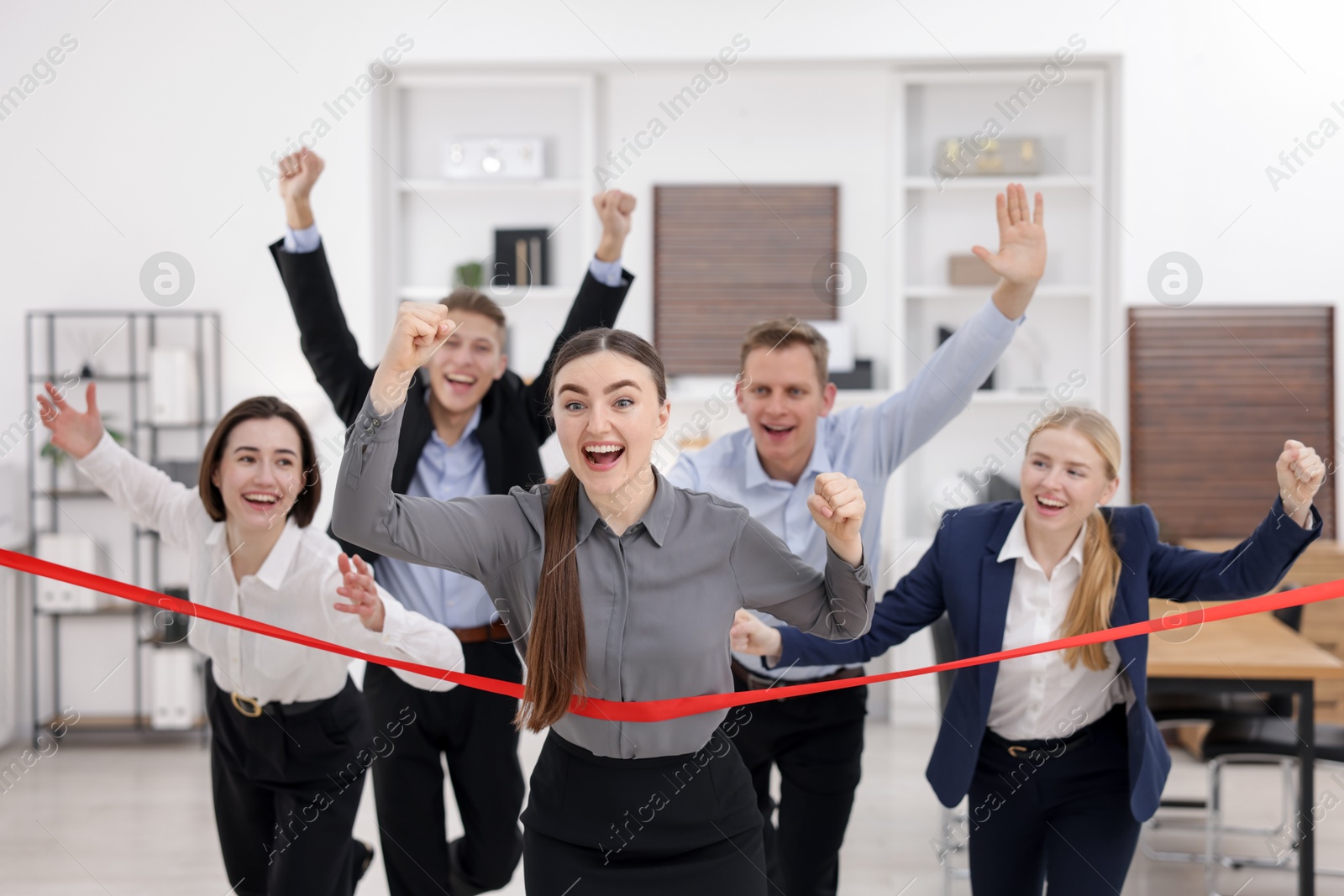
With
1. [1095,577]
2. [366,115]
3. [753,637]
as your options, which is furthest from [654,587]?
[366,115]

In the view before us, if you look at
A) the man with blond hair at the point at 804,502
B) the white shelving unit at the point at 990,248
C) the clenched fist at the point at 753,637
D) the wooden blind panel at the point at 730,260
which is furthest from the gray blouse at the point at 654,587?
the wooden blind panel at the point at 730,260

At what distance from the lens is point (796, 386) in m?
2.57

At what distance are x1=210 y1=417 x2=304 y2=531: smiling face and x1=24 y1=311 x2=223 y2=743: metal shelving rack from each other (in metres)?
2.88

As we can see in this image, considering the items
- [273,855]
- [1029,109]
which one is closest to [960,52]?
[1029,109]

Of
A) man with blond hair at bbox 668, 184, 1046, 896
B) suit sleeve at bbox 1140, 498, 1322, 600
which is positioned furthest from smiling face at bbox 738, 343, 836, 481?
suit sleeve at bbox 1140, 498, 1322, 600

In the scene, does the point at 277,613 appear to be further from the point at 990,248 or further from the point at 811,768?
the point at 990,248

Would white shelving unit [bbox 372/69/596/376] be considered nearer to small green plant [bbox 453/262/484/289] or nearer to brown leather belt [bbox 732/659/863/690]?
small green plant [bbox 453/262/484/289]

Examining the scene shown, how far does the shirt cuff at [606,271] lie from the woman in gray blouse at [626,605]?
97 centimetres

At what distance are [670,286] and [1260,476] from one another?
115 inches

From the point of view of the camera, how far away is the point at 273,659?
2.45 meters

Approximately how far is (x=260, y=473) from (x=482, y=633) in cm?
70

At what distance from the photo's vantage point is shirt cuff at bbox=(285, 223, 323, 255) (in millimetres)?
2623

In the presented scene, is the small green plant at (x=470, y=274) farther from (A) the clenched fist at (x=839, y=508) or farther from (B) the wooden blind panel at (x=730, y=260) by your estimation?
(A) the clenched fist at (x=839, y=508)

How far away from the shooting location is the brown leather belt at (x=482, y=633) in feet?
9.09
